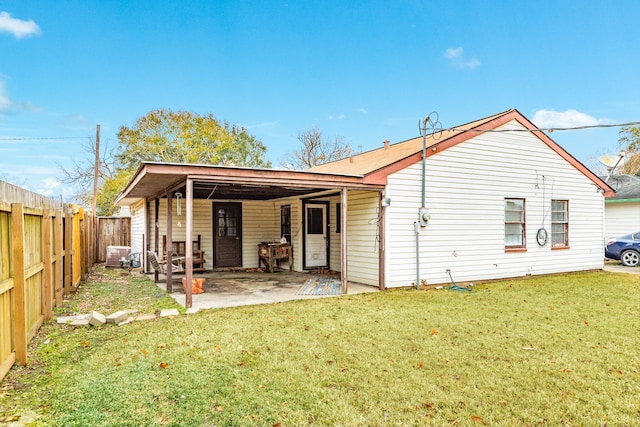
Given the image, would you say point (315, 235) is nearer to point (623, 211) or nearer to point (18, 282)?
point (18, 282)

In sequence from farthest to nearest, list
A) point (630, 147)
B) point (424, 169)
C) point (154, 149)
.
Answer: point (630, 147) → point (154, 149) → point (424, 169)

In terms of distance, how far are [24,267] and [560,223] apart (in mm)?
11833

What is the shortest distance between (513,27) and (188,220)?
12259 millimetres

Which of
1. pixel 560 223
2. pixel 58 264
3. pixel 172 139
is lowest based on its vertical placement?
pixel 58 264

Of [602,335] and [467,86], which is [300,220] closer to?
[602,335]

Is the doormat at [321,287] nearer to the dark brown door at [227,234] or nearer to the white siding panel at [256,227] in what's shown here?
the white siding panel at [256,227]

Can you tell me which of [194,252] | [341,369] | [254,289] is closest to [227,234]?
[194,252]

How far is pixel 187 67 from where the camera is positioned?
1889 centimetres

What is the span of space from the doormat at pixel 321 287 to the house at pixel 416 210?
0.40 m

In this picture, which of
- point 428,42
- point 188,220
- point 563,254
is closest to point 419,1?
point 428,42

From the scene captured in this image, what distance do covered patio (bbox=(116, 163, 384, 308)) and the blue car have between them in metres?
9.60

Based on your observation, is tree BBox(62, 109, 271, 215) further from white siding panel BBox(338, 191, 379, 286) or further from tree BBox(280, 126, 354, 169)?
white siding panel BBox(338, 191, 379, 286)

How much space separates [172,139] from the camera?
24.0 metres

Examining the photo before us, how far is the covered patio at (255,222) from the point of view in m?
7.83
